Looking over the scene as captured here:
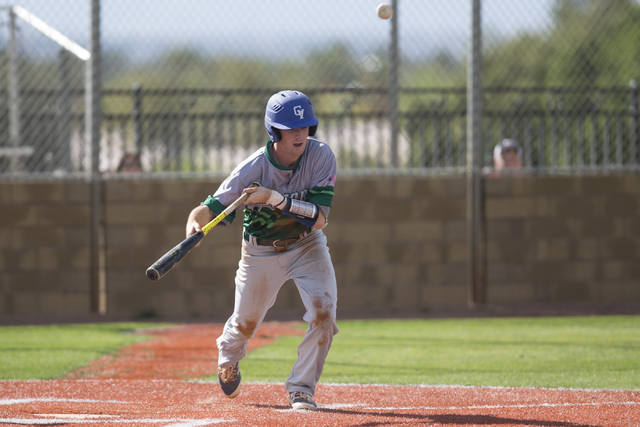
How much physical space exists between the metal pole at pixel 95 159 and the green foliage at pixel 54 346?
0.87 meters

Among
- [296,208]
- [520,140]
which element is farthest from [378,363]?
[520,140]

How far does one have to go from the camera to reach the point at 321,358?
4.94 metres

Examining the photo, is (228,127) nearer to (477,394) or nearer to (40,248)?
(40,248)

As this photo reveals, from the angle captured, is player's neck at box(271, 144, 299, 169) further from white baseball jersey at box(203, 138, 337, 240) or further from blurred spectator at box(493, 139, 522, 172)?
blurred spectator at box(493, 139, 522, 172)

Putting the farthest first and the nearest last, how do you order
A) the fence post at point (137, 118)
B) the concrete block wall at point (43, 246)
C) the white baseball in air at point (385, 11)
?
the fence post at point (137, 118)
the concrete block wall at point (43, 246)
the white baseball in air at point (385, 11)

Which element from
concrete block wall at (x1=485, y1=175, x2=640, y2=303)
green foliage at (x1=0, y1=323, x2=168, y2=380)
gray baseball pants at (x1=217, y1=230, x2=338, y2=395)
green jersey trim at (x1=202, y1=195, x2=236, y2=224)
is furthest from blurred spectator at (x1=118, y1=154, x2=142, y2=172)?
green jersey trim at (x1=202, y1=195, x2=236, y2=224)

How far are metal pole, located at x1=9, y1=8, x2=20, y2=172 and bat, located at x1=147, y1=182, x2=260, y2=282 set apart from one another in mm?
6140

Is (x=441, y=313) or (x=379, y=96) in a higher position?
(x=379, y=96)

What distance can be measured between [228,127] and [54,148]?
218 centimetres

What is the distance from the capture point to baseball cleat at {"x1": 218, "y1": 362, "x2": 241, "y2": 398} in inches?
200

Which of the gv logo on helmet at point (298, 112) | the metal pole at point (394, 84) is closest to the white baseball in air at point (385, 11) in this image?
the metal pole at point (394, 84)

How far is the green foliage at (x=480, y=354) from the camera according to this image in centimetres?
596

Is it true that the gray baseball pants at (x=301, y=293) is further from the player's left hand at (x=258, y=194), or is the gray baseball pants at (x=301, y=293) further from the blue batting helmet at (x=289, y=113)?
the blue batting helmet at (x=289, y=113)

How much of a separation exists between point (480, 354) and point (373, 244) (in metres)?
3.10
